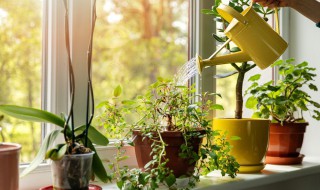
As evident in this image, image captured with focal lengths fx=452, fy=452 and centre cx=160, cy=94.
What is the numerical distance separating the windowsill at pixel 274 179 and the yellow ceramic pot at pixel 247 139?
1.7 inches

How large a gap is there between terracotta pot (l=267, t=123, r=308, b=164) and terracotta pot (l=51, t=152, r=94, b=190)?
930mm

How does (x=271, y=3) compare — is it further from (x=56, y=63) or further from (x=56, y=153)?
(x=56, y=153)

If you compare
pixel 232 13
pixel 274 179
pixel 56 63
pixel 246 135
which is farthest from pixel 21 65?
pixel 274 179

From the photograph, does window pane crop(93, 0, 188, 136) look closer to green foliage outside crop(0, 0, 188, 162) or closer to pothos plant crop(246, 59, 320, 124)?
green foliage outside crop(0, 0, 188, 162)

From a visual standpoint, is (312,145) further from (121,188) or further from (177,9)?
(121,188)

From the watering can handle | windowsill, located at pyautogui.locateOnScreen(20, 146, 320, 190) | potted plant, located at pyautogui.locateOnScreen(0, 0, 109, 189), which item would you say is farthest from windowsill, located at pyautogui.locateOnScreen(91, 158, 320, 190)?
the watering can handle

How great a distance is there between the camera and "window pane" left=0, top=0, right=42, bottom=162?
1.15m

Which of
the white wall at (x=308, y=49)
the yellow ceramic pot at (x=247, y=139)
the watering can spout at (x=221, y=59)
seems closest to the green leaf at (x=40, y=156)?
the watering can spout at (x=221, y=59)

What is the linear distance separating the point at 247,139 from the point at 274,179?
0.17 m

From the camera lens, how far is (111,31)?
1377 millimetres

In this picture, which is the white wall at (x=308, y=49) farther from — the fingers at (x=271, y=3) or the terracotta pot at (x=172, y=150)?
the terracotta pot at (x=172, y=150)

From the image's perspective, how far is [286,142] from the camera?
1.68 m

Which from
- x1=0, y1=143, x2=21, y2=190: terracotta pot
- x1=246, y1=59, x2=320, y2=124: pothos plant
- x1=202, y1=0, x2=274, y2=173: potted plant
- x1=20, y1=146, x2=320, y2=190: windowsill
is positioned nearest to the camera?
x1=0, y1=143, x2=21, y2=190: terracotta pot

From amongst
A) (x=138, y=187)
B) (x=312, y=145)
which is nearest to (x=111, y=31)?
(x=138, y=187)
